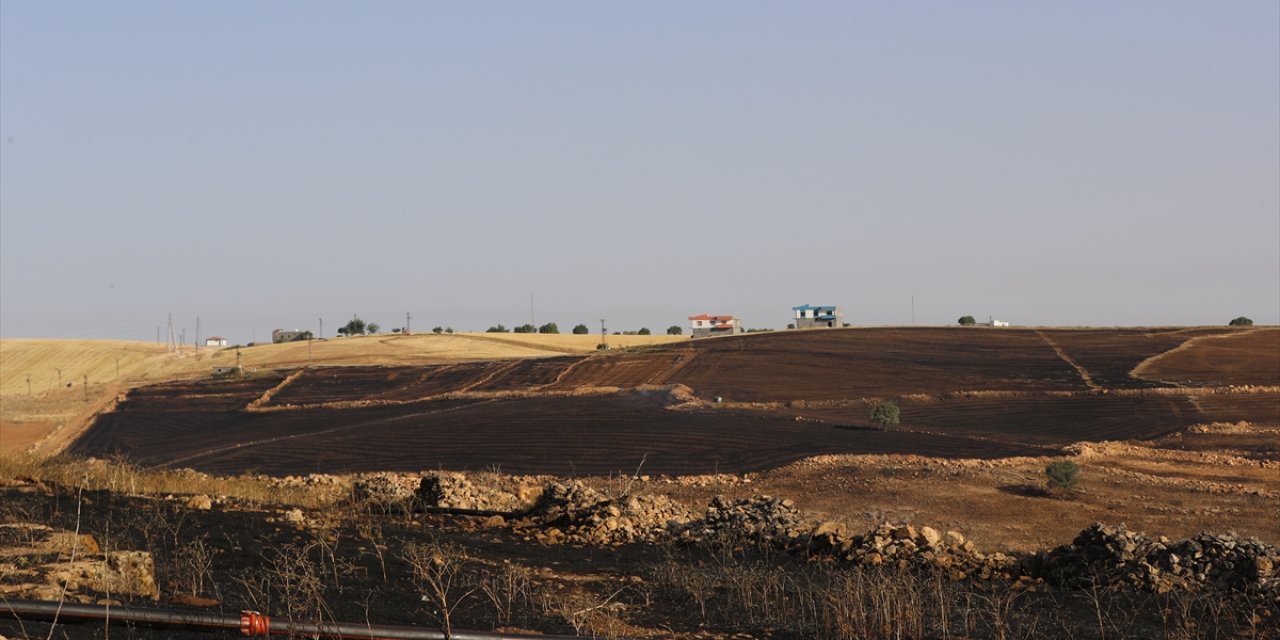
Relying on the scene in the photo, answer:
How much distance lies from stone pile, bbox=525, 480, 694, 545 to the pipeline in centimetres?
778

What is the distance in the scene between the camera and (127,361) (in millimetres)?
101562

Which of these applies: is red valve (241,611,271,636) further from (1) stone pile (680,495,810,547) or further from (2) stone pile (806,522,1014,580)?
(1) stone pile (680,495,810,547)

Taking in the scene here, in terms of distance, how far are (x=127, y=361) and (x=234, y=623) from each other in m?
103

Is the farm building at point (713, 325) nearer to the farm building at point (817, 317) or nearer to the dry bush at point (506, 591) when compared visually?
the farm building at point (817, 317)

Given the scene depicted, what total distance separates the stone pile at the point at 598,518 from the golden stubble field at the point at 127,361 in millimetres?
38898

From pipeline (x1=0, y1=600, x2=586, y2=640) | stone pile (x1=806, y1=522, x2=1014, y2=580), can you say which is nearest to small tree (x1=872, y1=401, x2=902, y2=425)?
stone pile (x1=806, y1=522, x2=1014, y2=580)

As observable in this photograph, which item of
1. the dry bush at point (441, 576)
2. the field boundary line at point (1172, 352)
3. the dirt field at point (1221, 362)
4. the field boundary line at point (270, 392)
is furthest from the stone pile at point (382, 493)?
the dirt field at point (1221, 362)

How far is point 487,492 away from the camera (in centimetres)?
2112

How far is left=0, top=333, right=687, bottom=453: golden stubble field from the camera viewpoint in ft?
202

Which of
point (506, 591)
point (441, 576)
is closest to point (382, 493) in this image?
point (441, 576)

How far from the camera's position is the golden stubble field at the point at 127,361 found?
6169 centimetres

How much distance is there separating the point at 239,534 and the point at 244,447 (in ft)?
100

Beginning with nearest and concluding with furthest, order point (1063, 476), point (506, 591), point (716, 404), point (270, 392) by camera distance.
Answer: point (506, 591) < point (1063, 476) < point (716, 404) < point (270, 392)

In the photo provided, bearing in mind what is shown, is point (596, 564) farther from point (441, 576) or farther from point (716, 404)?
point (716, 404)
